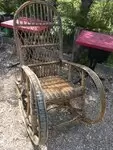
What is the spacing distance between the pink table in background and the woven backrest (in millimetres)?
312

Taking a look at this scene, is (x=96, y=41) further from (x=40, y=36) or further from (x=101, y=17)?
(x=101, y=17)

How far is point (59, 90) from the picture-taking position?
8.58 feet

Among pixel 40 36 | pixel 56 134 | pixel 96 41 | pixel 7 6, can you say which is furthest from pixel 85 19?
pixel 56 134

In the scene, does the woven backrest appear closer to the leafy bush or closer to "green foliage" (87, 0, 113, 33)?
"green foliage" (87, 0, 113, 33)

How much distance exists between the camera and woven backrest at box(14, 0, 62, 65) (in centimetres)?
311

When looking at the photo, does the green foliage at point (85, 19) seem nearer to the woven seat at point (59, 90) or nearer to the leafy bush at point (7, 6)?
the leafy bush at point (7, 6)

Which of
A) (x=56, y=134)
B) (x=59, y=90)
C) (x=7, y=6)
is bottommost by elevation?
(x=56, y=134)

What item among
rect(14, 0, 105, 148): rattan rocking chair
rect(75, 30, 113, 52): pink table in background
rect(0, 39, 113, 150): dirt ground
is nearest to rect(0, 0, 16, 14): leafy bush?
rect(14, 0, 105, 148): rattan rocking chair

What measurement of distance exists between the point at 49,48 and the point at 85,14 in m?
1.32

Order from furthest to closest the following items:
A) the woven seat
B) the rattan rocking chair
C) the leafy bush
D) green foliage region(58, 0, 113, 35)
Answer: the leafy bush, green foliage region(58, 0, 113, 35), the rattan rocking chair, the woven seat

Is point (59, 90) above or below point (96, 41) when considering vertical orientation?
below

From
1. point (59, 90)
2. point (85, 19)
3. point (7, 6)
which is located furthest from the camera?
point (7, 6)

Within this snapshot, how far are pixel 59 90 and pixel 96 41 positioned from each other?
979 mm

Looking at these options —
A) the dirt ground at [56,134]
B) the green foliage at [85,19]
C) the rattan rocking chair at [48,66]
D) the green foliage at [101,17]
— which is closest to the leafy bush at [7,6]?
the green foliage at [85,19]
